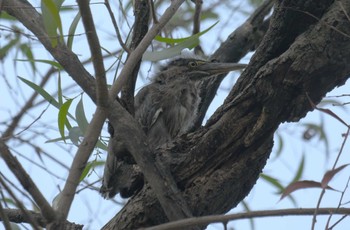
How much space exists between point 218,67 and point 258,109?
1.27m

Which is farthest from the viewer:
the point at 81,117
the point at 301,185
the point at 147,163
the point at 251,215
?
the point at 81,117

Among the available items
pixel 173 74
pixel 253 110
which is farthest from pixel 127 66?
pixel 173 74

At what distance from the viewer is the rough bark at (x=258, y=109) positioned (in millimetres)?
2635

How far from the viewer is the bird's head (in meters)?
4.09

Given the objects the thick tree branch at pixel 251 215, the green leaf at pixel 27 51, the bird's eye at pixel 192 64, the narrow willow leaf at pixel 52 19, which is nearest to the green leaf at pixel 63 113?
the narrow willow leaf at pixel 52 19

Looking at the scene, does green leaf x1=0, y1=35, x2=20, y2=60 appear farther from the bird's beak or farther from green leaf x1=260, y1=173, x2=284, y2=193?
green leaf x1=260, y1=173, x2=284, y2=193

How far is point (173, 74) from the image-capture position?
13.7 ft

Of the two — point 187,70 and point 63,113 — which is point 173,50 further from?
point 187,70

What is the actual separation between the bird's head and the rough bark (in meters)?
1.18

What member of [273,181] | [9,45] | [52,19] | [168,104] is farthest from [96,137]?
[9,45]

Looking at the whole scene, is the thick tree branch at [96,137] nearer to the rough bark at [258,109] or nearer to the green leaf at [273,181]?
the rough bark at [258,109]

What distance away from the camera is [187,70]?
418 centimetres

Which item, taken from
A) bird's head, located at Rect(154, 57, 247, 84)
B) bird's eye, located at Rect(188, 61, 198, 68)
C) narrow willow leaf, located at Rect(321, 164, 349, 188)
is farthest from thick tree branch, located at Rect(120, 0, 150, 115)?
bird's eye, located at Rect(188, 61, 198, 68)

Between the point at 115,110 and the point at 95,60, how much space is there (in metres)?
0.44
